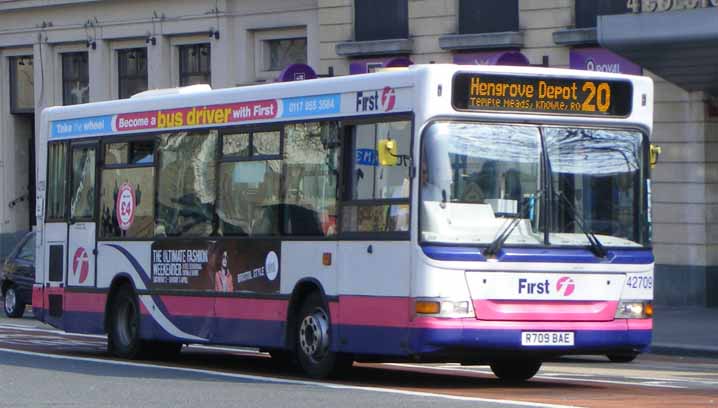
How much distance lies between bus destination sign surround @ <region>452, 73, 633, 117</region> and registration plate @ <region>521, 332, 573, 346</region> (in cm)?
195

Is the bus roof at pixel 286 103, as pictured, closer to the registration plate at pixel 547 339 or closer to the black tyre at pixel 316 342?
the black tyre at pixel 316 342

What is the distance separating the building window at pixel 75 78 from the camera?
136ft

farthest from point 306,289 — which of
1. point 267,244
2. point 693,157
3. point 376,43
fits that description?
point 376,43

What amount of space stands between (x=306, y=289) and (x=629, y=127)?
11.0 feet

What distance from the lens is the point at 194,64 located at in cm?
3838

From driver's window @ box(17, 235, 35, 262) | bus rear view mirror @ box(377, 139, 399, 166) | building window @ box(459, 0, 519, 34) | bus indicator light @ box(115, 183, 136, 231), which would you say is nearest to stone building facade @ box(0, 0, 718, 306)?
building window @ box(459, 0, 519, 34)

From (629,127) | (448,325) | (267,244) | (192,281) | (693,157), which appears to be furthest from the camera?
(693,157)

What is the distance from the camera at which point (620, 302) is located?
15.0 metres

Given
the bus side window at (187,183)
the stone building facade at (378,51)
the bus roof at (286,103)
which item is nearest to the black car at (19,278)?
the stone building facade at (378,51)

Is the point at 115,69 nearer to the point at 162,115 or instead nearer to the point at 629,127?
the point at 162,115

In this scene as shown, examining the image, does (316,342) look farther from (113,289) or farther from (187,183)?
(113,289)

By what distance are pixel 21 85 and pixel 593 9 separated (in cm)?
1861

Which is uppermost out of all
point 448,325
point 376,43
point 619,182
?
point 376,43

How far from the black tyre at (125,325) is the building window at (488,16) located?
528 inches
